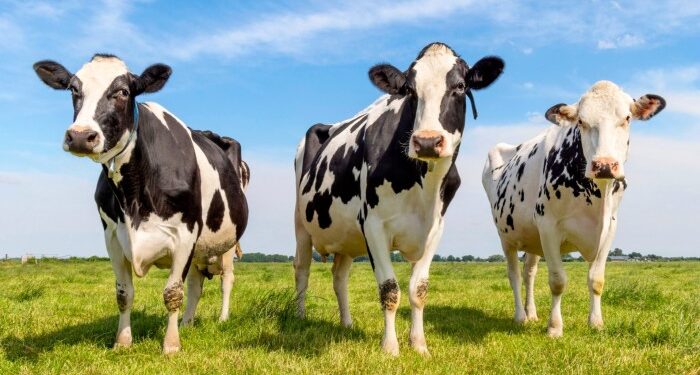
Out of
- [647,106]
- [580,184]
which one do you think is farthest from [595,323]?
[647,106]

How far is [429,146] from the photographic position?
477cm

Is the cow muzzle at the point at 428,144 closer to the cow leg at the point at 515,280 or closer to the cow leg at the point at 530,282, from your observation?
the cow leg at the point at 515,280

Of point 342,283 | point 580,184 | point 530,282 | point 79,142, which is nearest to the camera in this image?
point 79,142

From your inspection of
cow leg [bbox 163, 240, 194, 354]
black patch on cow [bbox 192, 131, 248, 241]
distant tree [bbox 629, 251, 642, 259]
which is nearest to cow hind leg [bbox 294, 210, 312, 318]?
black patch on cow [bbox 192, 131, 248, 241]

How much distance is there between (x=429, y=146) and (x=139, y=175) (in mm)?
2778

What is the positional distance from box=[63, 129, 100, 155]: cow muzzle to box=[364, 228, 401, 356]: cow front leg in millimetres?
2494

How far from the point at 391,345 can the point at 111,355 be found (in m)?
2.53

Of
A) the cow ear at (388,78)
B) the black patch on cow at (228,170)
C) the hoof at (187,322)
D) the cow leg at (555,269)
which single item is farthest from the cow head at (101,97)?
the cow leg at (555,269)

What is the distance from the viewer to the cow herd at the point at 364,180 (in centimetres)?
542

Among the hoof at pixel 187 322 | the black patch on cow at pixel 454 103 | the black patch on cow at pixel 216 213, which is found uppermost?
the black patch on cow at pixel 454 103

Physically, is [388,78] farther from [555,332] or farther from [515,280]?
[515,280]

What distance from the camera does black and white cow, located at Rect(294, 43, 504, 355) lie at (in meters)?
5.18

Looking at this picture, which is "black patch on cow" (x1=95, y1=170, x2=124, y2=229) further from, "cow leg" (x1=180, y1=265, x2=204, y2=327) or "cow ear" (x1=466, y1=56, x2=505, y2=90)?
"cow ear" (x1=466, y1=56, x2=505, y2=90)

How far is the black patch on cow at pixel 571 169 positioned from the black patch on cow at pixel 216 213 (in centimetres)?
370
